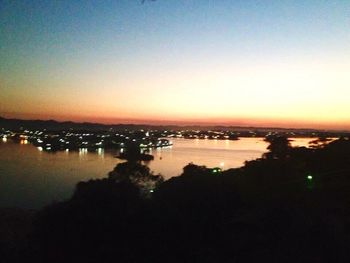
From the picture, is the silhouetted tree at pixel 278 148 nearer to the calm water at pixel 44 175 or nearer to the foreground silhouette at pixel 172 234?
the foreground silhouette at pixel 172 234

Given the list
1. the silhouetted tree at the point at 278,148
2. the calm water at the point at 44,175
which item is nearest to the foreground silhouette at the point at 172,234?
the silhouetted tree at the point at 278,148

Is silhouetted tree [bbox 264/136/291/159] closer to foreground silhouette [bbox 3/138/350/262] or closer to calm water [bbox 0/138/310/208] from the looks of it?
foreground silhouette [bbox 3/138/350/262]

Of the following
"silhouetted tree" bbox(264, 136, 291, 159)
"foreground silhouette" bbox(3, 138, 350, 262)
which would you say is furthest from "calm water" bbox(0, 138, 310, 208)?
"foreground silhouette" bbox(3, 138, 350, 262)

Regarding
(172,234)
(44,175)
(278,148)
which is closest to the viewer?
(172,234)

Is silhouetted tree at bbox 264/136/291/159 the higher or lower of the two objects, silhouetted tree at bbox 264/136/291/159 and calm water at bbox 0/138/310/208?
the higher

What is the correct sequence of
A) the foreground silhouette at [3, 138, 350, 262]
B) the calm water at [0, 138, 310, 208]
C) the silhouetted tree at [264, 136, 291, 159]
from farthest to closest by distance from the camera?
1. the calm water at [0, 138, 310, 208]
2. the silhouetted tree at [264, 136, 291, 159]
3. the foreground silhouette at [3, 138, 350, 262]

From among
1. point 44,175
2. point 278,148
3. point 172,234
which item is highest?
point 278,148

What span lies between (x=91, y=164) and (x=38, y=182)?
11743mm

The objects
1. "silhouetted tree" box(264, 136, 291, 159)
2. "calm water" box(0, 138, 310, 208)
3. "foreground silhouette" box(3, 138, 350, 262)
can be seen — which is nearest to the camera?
"foreground silhouette" box(3, 138, 350, 262)

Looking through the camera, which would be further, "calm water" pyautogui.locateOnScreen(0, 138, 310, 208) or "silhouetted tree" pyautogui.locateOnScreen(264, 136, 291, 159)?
"calm water" pyautogui.locateOnScreen(0, 138, 310, 208)

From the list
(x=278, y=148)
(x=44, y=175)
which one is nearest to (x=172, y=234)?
(x=278, y=148)

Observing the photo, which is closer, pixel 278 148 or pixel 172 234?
pixel 172 234

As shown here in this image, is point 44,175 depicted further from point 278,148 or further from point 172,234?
point 172,234

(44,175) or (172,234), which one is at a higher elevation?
(172,234)
